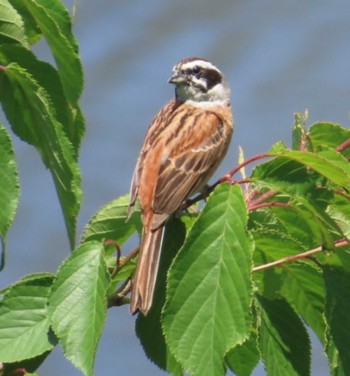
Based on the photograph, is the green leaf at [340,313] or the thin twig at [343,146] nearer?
the green leaf at [340,313]

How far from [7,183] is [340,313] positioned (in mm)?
649

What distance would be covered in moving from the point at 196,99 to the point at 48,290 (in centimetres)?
142

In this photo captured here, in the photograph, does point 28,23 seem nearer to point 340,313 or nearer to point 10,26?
point 10,26

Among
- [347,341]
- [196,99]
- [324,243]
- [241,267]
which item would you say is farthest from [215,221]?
[196,99]

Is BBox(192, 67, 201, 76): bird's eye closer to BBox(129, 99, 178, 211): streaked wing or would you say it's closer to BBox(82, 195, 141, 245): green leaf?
BBox(129, 99, 178, 211): streaked wing

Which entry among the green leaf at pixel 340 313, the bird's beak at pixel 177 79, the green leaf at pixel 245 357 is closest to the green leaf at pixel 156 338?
the green leaf at pixel 245 357

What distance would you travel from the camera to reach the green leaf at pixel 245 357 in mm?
1801

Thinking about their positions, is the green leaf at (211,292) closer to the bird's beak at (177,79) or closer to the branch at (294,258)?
the branch at (294,258)

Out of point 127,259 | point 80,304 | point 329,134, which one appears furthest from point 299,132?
point 80,304

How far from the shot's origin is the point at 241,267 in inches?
62.1

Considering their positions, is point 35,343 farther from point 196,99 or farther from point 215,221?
point 196,99

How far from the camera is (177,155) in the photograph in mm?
2424

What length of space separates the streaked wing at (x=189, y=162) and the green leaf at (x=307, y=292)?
0.34 m

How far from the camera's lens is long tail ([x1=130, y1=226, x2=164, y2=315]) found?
1754 millimetres
